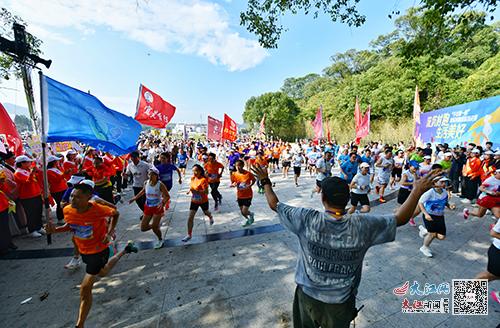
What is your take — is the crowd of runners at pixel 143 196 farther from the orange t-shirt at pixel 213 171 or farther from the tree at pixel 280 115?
the tree at pixel 280 115

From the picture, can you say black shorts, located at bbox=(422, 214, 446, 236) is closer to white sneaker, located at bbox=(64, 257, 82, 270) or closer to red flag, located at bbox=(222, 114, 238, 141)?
white sneaker, located at bbox=(64, 257, 82, 270)

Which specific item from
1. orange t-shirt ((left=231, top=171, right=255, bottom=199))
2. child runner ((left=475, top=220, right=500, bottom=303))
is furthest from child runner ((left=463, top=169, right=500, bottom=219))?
orange t-shirt ((left=231, top=171, right=255, bottom=199))

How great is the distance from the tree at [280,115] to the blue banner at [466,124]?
24.7 meters

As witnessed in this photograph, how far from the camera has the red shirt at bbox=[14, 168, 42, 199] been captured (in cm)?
509

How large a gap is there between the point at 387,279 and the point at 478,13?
271 inches

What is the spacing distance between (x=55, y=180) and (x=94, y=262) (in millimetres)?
4177

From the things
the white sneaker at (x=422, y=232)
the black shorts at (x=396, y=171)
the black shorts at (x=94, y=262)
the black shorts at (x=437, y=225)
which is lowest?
the white sneaker at (x=422, y=232)

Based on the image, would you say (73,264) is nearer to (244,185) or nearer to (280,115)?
(244,185)

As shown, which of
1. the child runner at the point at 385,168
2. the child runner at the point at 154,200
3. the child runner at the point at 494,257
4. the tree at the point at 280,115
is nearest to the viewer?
the child runner at the point at 494,257

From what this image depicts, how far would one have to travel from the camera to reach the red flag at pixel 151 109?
7.53 metres

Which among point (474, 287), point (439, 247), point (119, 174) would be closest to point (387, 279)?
point (474, 287)

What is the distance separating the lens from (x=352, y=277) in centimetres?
165

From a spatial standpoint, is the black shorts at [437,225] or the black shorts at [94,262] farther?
the black shorts at [437,225]

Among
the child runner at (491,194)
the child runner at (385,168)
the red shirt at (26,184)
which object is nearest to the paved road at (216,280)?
the child runner at (491,194)
